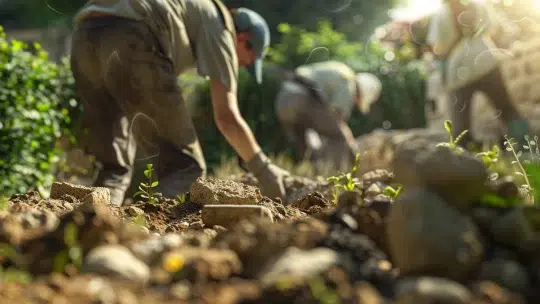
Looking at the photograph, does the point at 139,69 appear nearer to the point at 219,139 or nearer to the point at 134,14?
the point at 134,14

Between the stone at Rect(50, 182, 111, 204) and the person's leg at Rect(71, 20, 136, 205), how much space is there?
3.44 ft

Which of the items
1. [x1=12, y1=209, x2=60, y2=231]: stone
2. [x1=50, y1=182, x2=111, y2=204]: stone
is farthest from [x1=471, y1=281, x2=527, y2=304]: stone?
[x1=50, y1=182, x2=111, y2=204]: stone

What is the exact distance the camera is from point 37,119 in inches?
209

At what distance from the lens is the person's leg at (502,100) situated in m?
7.90

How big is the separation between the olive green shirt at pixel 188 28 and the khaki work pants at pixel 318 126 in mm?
3968

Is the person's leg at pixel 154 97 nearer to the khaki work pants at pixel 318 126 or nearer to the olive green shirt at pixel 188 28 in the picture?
the olive green shirt at pixel 188 28

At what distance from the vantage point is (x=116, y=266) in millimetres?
1429

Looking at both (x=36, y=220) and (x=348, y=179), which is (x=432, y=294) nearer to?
(x=36, y=220)

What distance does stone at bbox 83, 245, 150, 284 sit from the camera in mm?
1423

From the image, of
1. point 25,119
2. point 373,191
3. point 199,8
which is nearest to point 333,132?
point 25,119

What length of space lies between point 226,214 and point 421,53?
667 inches

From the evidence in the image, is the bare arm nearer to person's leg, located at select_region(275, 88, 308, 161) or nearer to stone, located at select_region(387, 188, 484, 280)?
stone, located at select_region(387, 188, 484, 280)

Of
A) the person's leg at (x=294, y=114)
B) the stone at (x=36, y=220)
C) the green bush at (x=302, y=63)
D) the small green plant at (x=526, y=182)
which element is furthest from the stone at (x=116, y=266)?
the person's leg at (x=294, y=114)

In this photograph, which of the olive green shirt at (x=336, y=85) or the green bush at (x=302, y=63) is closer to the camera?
the olive green shirt at (x=336, y=85)
